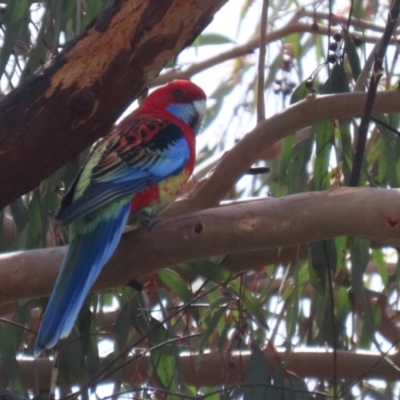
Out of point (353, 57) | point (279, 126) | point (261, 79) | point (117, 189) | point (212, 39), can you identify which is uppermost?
point (212, 39)

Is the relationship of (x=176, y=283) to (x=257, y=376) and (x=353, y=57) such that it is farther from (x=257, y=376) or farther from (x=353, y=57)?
(x=353, y=57)

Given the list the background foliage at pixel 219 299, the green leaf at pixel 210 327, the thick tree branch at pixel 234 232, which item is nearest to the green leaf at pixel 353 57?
the background foliage at pixel 219 299

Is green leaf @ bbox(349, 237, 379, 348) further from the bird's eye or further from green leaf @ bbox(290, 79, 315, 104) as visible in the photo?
the bird's eye

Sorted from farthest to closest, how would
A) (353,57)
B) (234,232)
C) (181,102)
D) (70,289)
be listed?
(181,102) < (353,57) < (70,289) < (234,232)

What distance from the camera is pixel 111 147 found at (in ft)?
6.23

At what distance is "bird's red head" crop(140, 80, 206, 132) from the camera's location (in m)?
2.25

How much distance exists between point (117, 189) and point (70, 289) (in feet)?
0.91

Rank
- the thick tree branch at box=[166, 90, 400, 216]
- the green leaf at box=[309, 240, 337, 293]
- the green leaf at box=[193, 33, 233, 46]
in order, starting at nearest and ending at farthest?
the thick tree branch at box=[166, 90, 400, 216] < the green leaf at box=[309, 240, 337, 293] < the green leaf at box=[193, 33, 233, 46]

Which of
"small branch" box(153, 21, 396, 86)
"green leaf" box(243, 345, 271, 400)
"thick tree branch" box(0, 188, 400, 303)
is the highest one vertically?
"small branch" box(153, 21, 396, 86)

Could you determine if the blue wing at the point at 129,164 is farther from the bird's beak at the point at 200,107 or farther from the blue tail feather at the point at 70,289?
the bird's beak at the point at 200,107

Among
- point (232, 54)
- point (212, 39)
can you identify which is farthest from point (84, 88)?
point (232, 54)

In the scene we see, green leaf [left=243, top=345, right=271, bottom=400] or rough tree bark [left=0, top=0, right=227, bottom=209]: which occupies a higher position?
rough tree bark [left=0, top=0, right=227, bottom=209]

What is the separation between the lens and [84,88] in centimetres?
141

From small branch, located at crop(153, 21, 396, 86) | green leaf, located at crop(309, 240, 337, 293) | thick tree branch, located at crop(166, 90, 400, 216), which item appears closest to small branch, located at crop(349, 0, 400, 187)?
thick tree branch, located at crop(166, 90, 400, 216)
